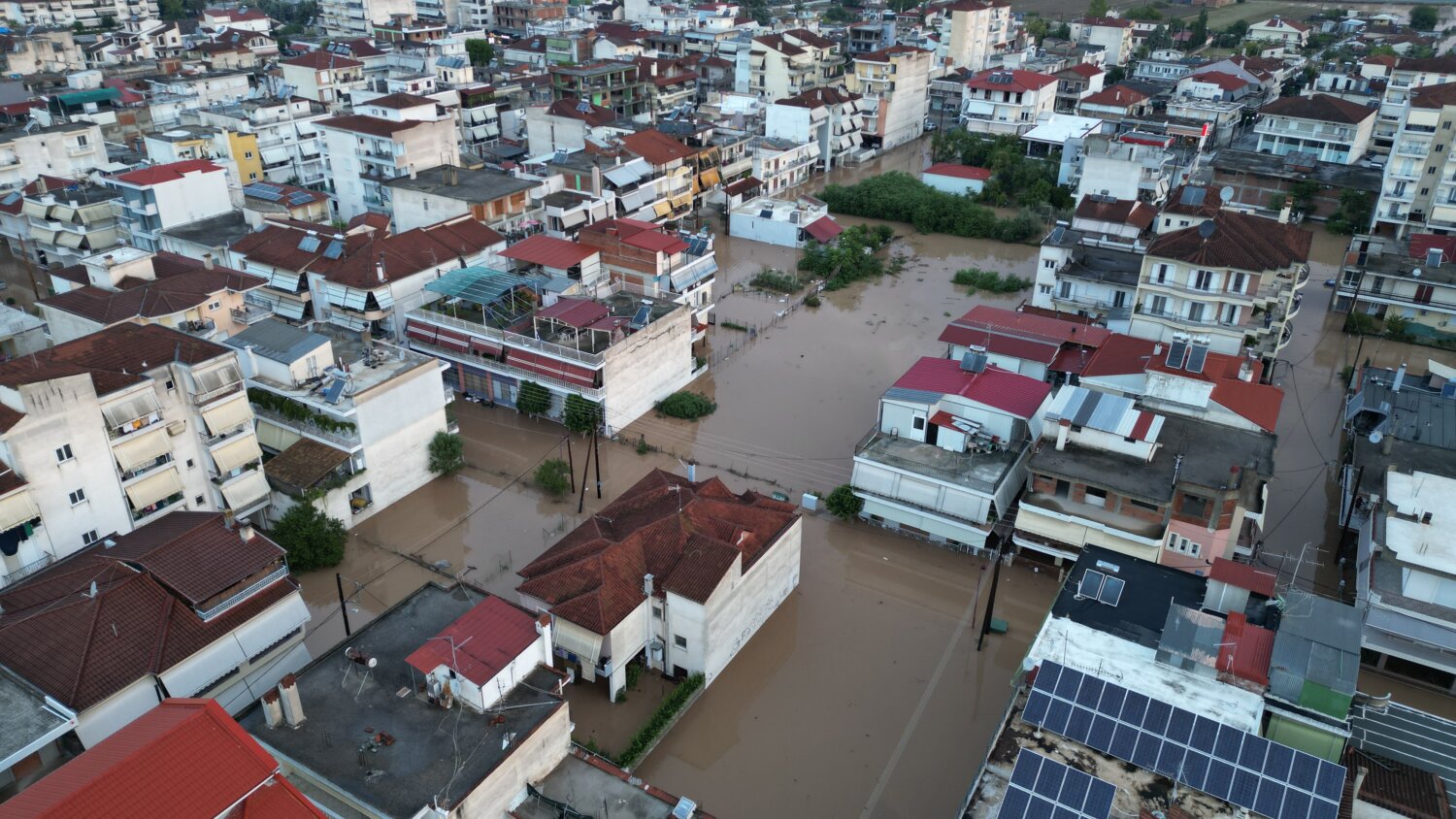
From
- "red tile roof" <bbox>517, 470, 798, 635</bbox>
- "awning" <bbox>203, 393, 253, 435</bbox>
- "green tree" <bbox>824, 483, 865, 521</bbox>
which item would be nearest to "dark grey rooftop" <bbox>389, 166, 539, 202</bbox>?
"awning" <bbox>203, 393, 253, 435</bbox>

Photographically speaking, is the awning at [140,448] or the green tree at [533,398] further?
the green tree at [533,398]

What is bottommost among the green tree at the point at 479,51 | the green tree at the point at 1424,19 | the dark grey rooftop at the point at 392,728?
the dark grey rooftop at the point at 392,728

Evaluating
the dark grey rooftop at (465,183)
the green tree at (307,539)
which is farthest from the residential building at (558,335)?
the green tree at (307,539)

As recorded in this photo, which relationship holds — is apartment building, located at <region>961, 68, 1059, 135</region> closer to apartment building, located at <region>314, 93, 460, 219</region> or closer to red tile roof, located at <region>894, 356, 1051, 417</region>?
apartment building, located at <region>314, 93, 460, 219</region>

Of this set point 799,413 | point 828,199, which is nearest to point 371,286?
point 799,413

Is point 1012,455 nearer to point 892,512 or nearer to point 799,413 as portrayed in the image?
point 892,512

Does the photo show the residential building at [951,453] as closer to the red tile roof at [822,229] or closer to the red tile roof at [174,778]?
the red tile roof at [174,778]
